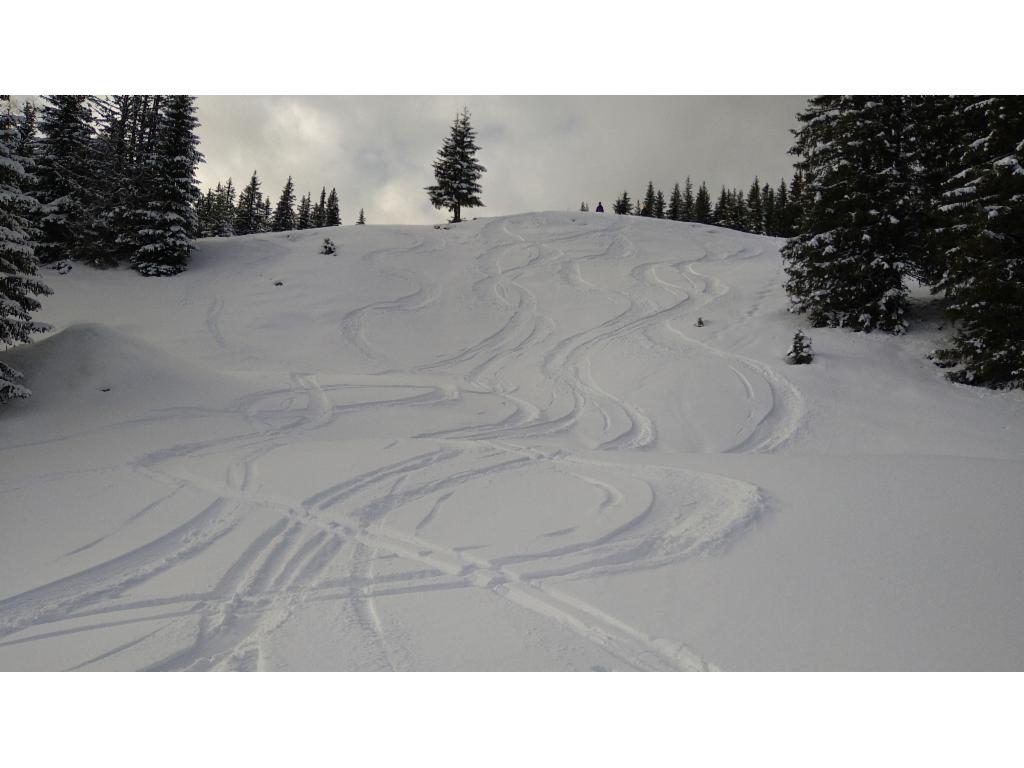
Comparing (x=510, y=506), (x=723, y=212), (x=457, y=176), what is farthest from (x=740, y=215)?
(x=510, y=506)

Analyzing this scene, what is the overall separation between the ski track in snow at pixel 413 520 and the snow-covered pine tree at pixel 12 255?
3.43m

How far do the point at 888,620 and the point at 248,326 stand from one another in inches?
642

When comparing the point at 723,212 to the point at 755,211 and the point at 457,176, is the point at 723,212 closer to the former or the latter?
the point at 755,211

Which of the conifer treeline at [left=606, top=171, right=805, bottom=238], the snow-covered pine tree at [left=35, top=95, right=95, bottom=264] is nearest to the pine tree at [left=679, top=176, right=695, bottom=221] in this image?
the conifer treeline at [left=606, top=171, right=805, bottom=238]

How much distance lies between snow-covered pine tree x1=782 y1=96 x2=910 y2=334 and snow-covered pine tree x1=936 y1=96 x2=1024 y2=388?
66.8 inches

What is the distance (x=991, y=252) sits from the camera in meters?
8.99

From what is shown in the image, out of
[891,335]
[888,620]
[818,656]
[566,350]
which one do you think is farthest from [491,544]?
[891,335]

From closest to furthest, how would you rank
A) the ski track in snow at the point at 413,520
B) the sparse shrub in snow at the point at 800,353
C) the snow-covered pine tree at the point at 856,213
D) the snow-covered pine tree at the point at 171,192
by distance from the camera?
the ski track in snow at the point at 413,520 → the sparse shrub in snow at the point at 800,353 → the snow-covered pine tree at the point at 856,213 → the snow-covered pine tree at the point at 171,192

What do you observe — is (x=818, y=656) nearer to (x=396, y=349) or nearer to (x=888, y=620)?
(x=888, y=620)

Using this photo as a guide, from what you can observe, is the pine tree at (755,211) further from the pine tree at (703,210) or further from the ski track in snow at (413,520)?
the ski track in snow at (413,520)

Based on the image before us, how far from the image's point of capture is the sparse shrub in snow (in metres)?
10.9

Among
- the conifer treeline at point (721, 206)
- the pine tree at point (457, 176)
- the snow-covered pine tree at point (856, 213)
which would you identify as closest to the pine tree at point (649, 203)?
the conifer treeline at point (721, 206)

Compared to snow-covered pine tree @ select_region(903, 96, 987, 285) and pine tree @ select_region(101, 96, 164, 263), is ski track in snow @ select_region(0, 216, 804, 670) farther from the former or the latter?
pine tree @ select_region(101, 96, 164, 263)

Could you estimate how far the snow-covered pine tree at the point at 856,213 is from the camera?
1156cm
